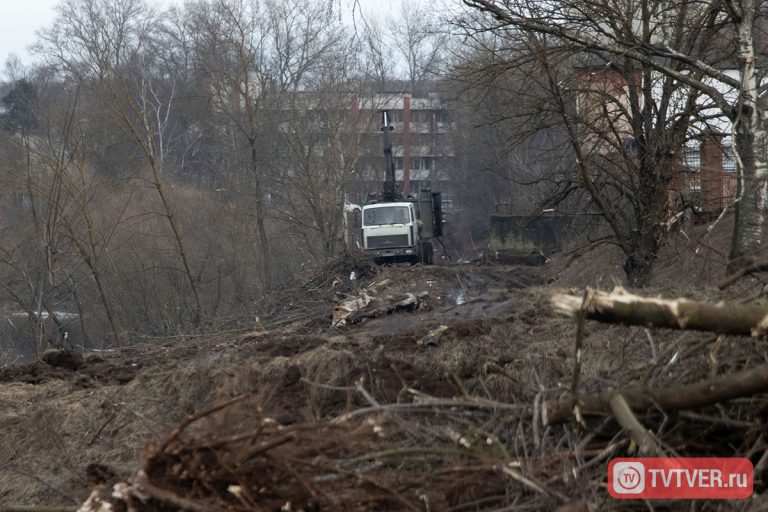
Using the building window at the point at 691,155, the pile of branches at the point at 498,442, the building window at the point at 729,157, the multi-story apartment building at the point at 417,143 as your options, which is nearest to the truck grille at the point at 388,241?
the building window at the point at 691,155

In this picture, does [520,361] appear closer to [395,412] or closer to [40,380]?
[395,412]

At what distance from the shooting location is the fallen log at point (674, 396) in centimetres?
423

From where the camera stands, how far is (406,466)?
4336 millimetres

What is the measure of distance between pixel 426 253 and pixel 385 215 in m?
2.92

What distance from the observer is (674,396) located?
432 cm

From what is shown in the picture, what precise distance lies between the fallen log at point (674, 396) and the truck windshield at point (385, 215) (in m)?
25.2

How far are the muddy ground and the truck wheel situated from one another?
1890 cm

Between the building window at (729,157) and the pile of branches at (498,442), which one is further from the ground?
the building window at (729,157)

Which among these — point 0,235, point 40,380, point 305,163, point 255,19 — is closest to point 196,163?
point 305,163

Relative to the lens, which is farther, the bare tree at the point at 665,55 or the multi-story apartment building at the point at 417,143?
the multi-story apartment building at the point at 417,143

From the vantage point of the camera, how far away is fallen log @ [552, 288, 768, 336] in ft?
13.4
